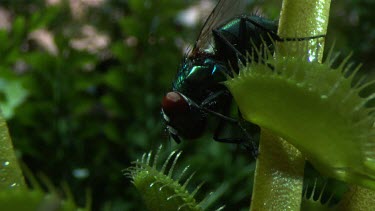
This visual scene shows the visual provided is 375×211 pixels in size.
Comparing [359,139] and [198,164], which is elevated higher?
[359,139]

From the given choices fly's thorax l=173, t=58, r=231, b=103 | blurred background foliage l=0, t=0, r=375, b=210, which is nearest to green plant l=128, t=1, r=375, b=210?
fly's thorax l=173, t=58, r=231, b=103

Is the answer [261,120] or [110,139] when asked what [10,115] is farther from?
[261,120]

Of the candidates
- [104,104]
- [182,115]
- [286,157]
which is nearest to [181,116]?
[182,115]

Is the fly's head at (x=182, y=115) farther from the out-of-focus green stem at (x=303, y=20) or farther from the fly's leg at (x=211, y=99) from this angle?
the out-of-focus green stem at (x=303, y=20)

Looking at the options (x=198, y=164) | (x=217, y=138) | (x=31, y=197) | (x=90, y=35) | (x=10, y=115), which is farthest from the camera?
(x=90, y=35)

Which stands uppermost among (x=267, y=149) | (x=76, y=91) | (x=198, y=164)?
(x=267, y=149)

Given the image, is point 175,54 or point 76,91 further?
point 175,54

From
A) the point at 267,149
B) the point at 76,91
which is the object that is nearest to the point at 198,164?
the point at 76,91
